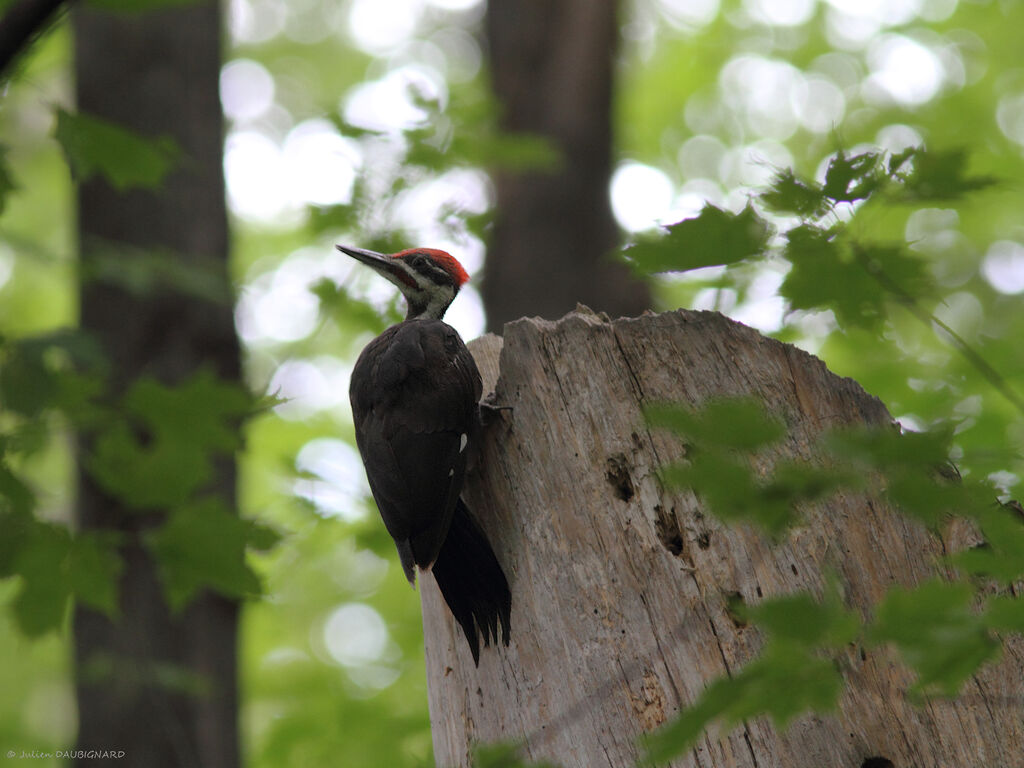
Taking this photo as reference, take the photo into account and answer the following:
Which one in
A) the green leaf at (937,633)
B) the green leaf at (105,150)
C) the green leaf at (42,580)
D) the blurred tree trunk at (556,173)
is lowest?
the green leaf at (937,633)

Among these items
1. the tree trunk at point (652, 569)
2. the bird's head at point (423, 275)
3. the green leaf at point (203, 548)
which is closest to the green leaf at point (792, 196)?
the tree trunk at point (652, 569)

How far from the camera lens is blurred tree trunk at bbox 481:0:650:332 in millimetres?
5695

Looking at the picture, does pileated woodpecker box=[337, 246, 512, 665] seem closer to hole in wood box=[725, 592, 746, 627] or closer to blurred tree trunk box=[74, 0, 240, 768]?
hole in wood box=[725, 592, 746, 627]

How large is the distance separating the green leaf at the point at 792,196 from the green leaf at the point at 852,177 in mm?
28

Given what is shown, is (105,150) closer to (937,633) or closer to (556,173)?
(937,633)

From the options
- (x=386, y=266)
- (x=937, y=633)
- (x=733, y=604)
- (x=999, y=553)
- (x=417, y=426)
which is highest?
(x=386, y=266)

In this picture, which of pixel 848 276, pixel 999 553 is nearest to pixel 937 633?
pixel 999 553

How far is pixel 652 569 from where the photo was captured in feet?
6.70

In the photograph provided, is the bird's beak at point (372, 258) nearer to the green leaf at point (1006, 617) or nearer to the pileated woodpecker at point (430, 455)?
the pileated woodpecker at point (430, 455)

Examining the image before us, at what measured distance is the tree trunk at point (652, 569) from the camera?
6.13 feet

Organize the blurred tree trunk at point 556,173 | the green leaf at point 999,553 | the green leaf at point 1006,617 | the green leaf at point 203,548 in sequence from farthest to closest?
the blurred tree trunk at point 556,173 → the green leaf at point 203,548 → the green leaf at point 999,553 → the green leaf at point 1006,617

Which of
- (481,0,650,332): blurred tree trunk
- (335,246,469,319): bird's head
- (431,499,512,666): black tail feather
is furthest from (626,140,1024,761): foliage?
(481,0,650,332): blurred tree trunk

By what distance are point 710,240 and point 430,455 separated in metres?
0.97

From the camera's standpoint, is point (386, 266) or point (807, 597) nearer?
point (807, 597)
